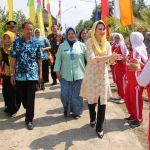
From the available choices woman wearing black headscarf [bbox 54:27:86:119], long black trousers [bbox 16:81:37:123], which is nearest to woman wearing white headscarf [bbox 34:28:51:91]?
woman wearing black headscarf [bbox 54:27:86:119]

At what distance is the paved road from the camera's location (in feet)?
10.9

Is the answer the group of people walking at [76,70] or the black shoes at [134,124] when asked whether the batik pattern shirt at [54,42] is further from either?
the black shoes at [134,124]

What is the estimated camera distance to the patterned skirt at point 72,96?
4.34m

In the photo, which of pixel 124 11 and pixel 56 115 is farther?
pixel 124 11

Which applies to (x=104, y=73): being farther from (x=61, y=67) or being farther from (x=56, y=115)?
(x=56, y=115)

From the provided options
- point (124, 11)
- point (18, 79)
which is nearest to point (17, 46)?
point (18, 79)

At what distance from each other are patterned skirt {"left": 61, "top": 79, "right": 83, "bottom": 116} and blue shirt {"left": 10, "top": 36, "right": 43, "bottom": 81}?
2.28ft

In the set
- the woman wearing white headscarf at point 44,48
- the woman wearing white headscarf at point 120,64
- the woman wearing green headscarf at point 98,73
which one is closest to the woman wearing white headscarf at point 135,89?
the woman wearing green headscarf at point 98,73

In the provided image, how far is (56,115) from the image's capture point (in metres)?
4.61

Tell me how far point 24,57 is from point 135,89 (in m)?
1.99

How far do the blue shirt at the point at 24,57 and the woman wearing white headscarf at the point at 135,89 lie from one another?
5.35 ft

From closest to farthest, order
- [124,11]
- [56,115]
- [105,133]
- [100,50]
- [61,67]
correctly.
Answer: [100,50] → [105,133] → [61,67] → [56,115] → [124,11]

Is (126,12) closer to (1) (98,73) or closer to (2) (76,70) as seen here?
(2) (76,70)

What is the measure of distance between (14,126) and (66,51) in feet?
5.31
